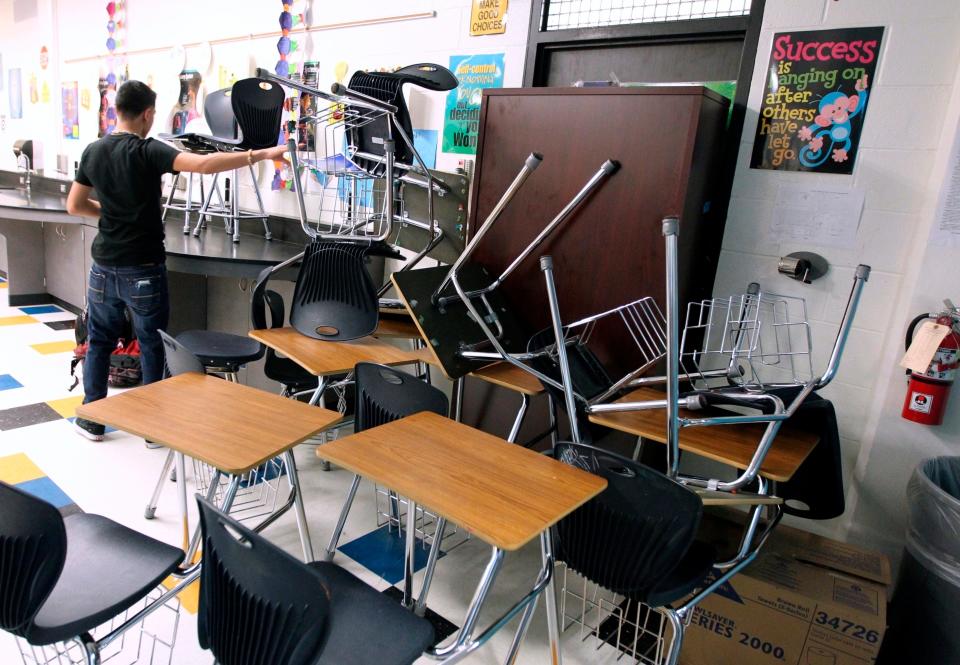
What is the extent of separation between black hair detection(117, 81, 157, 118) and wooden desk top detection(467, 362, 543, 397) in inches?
71.3

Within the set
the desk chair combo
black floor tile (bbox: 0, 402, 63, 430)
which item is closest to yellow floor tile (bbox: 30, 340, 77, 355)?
black floor tile (bbox: 0, 402, 63, 430)

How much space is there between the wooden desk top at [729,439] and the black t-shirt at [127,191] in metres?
2.06

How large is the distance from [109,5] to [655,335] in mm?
5436

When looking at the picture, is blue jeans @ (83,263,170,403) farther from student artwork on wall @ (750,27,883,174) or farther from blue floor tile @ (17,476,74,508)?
student artwork on wall @ (750,27,883,174)

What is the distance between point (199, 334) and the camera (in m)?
2.75

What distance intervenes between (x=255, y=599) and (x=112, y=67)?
5.69 meters

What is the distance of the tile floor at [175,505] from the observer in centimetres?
185

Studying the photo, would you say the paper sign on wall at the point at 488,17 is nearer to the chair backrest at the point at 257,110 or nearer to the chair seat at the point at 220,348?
the chair backrest at the point at 257,110

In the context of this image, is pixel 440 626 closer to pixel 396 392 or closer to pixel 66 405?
pixel 396 392

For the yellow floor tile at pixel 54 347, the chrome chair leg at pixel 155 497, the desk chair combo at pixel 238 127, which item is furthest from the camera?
the yellow floor tile at pixel 54 347

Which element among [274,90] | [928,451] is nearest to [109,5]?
[274,90]

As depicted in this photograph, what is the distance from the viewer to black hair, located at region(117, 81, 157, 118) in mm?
2516

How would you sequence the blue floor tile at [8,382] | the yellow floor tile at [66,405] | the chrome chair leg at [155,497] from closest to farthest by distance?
1. the chrome chair leg at [155,497]
2. the yellow floor tile at [66,405]
3. the blue floor tile at [8,382]

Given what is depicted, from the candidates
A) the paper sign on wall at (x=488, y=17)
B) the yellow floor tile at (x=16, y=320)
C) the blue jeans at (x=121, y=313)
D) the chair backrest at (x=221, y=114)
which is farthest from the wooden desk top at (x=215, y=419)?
the yellow floor tile at (x=16, y=320)
